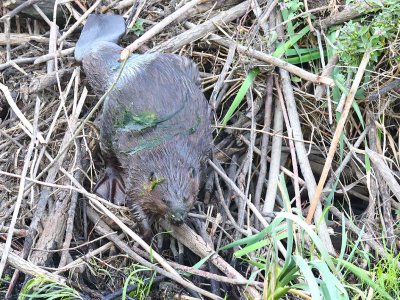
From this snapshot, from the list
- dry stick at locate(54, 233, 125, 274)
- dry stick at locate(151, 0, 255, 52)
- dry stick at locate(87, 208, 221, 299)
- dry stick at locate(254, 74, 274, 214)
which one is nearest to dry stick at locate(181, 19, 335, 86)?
dry stick at locate(151, 0, 255, 52)

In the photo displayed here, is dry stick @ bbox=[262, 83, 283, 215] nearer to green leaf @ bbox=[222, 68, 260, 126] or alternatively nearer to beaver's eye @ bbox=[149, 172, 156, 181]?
green leaf @ bbox=[222, 68, 260, 126]

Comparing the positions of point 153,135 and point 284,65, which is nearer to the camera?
point 153,135

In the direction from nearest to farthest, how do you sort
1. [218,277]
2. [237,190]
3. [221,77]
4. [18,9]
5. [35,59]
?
1. [218,277]
2. [237,190]
3. [221,77]
4. [35,59]
5. [18,9]

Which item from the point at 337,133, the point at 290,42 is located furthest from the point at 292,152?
the point at 290,42

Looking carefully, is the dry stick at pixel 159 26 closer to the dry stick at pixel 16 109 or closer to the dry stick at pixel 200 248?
the dry stick at pixel 16 109

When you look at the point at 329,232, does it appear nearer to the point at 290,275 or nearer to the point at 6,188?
the point at 290,275

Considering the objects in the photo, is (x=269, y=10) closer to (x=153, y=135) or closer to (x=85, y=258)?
(x=153, y=135)
